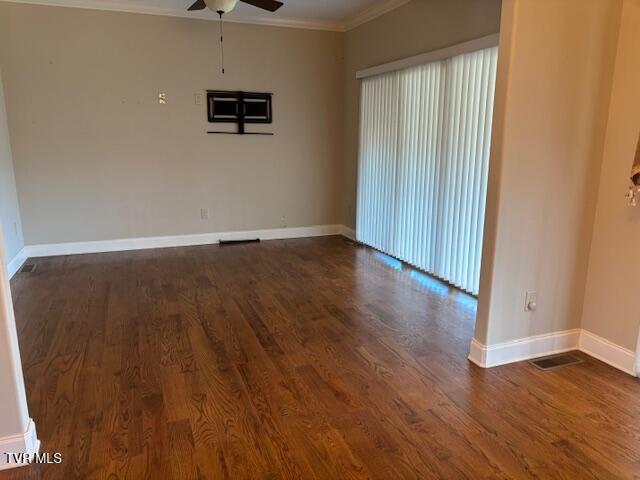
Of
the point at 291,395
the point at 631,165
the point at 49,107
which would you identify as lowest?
the point at 291,395

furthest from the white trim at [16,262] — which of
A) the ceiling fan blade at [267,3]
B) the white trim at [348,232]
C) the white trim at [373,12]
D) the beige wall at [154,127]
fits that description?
the white trim at [373,12]

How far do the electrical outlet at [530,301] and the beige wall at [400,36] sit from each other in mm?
1953

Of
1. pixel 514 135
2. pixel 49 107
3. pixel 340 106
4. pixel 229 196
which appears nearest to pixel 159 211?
pixel 229 196

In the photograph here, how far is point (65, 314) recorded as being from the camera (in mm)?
3453

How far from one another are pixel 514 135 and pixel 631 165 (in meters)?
0.70

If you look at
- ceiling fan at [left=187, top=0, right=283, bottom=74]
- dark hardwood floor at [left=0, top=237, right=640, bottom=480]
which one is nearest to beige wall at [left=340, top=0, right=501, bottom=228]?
ceiling fan at [left=187, top=0, right=283, bottom=74]

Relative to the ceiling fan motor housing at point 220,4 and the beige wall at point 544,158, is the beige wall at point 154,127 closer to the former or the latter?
the ceiling fan motor housing at point 220,4

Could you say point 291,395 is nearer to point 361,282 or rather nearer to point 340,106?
point 361,282

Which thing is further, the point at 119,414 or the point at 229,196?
the point at 229,196

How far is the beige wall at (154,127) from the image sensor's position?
4.82 m

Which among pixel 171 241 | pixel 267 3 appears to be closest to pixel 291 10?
pixel 267 3

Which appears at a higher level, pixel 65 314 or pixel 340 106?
pixel 340 106

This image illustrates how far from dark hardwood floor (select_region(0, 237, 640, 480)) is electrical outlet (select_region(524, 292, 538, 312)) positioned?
1.23 feet

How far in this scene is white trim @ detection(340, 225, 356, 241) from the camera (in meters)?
5.95
